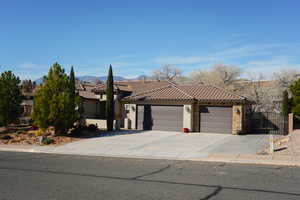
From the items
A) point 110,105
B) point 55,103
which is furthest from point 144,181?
point 110,105

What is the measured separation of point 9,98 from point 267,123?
21.6 metres

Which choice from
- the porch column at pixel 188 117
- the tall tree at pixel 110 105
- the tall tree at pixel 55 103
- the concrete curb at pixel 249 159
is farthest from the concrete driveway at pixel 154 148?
the tall tree at pixel 110 105

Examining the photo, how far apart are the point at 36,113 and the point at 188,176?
14574 millimetres

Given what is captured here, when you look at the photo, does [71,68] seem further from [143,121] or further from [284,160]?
[284,160]

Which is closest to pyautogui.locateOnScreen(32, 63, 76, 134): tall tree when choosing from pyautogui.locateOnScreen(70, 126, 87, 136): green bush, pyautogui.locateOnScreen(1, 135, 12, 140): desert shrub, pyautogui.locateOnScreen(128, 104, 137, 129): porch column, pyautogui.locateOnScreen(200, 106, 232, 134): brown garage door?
pyautogui.locateOnScreen(70, 126, 87, 136): green bush

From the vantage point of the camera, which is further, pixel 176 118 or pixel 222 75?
pixel 222 75

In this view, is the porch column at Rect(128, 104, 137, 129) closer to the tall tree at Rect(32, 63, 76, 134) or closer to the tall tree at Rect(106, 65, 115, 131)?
the tall tree at Rect(106, 65, 115, 131)

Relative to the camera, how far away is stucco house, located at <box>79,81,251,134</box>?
23875 mm

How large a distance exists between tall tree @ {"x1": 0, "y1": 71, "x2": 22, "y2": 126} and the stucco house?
6434 millimetres

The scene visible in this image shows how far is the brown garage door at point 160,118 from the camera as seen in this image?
2533 centimetres

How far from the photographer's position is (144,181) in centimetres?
885

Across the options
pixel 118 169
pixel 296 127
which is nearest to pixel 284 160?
pixel 118 169

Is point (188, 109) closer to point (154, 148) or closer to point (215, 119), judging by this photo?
point (215, 119)

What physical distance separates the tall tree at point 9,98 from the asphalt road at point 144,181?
42.1 feet
